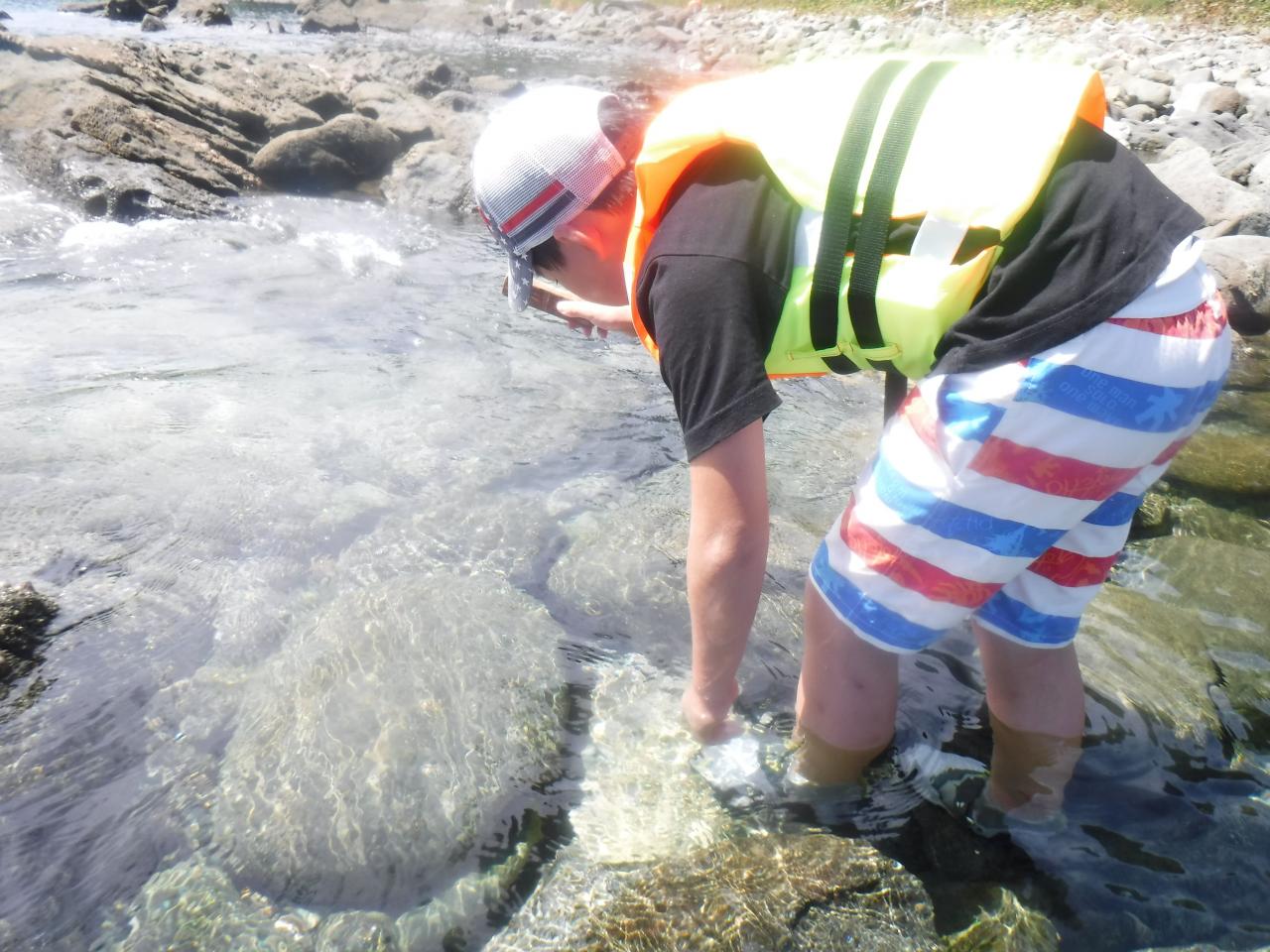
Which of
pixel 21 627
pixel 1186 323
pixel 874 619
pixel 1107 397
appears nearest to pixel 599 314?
pixel 874 619

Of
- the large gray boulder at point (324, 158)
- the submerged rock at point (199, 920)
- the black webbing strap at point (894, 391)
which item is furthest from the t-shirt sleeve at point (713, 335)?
the large gray boulder at point (324, 158)

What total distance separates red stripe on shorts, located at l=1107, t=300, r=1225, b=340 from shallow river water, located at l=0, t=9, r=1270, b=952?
1.29 meters

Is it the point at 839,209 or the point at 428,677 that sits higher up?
the point at 839,209

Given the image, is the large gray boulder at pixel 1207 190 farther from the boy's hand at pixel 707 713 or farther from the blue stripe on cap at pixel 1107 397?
the boy's hand at pixel 707 713

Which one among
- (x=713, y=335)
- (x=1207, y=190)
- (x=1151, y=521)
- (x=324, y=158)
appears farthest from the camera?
(x=324, y=158)

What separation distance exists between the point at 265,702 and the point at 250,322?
11.7 feet

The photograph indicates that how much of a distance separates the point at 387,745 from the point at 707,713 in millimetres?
887

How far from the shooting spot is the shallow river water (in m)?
2.17

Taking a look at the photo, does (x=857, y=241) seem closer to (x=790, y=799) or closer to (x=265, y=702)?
(x=790, y=799)

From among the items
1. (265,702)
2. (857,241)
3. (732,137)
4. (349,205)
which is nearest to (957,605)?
(857,241)

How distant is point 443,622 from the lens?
2947mm

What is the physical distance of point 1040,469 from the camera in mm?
1699

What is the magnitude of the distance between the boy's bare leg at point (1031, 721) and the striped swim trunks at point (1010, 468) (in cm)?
33

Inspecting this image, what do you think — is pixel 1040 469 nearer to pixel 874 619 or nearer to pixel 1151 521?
pixel 874 619
